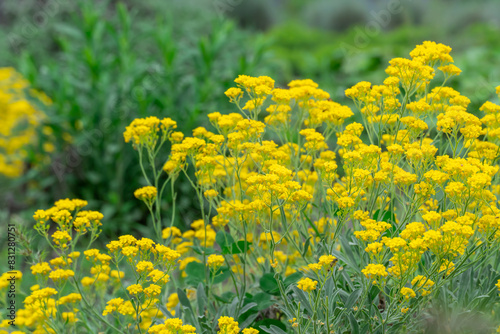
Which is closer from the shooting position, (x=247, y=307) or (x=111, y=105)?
(x=247, y=307)

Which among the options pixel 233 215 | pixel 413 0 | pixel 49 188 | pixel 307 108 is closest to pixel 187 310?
pixel 233 215

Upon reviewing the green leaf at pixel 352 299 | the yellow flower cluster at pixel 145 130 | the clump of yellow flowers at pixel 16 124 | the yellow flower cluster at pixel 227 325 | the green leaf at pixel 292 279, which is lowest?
the clump of yellow flowers at pixel 16 124

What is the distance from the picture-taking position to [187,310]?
2219 millimetres

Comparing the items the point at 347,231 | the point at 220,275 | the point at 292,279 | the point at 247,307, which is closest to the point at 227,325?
the point at 247,307

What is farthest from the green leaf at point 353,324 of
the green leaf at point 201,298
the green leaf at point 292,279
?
the green leaf at point 201,298

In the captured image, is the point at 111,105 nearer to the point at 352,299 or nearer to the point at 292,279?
the point at 292,279

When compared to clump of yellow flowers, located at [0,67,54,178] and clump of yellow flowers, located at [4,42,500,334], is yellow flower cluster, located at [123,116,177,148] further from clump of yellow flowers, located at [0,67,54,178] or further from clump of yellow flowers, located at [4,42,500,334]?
clump of yellow flowers, located at [0,67,54,178]

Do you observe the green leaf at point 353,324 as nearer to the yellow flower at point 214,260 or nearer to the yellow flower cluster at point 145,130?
the yellow flower at point 214,260

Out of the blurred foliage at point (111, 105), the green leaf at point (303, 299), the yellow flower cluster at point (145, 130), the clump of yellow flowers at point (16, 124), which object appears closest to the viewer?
the green leaf at point (303, 299)

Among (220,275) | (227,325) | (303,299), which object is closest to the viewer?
(227,325)

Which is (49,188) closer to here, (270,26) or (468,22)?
(270,26)

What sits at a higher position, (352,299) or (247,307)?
(352,299)

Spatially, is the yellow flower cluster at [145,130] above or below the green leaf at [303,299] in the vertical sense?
above

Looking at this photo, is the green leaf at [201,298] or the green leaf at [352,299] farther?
the green leaf at [201,298]
